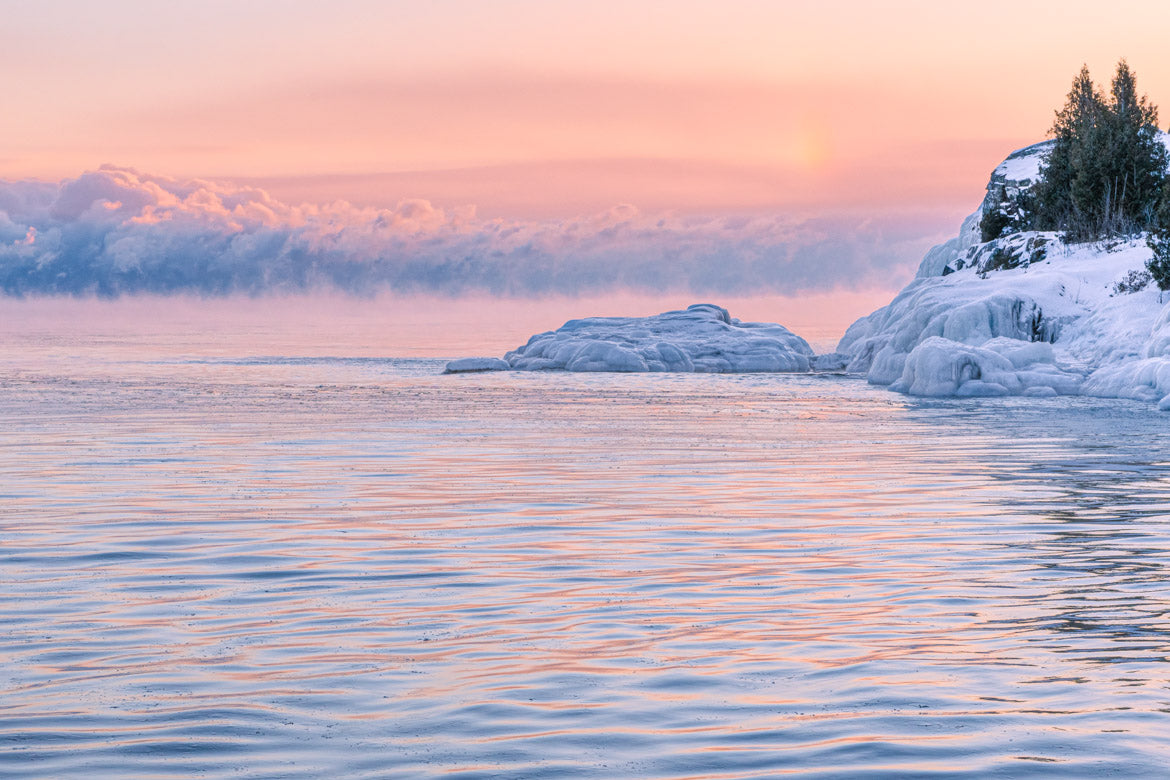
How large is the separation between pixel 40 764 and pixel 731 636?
13.1 ft

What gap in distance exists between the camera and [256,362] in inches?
2269

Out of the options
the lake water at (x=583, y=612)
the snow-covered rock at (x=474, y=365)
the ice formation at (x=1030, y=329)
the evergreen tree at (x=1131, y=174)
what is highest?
the evergreen tree at (x=1131, y=174)

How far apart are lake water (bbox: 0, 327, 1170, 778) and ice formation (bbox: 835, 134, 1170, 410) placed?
15.7 m

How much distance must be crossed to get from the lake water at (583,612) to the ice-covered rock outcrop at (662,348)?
33.6 meters


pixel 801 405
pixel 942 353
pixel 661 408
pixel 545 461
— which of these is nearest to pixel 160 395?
pixel 661 408

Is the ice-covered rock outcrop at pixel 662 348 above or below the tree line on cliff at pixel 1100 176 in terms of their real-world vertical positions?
below

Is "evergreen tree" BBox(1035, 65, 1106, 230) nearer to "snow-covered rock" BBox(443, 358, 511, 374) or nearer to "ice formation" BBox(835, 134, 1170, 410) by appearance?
"ice formation" BBox(835, 134, 1170, 410)

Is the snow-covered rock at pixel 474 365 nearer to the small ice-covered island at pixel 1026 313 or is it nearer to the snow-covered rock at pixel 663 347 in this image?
the small ice-covered island at pixel 1026 313

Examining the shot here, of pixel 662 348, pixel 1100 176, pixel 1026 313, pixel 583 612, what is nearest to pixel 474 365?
pixel 662 348

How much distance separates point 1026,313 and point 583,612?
3630cm

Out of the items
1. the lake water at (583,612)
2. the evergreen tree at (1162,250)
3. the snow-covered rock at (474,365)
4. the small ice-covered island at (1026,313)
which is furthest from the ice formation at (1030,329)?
the lake water at (583,612)

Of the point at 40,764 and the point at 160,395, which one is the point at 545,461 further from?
the point at 160,395

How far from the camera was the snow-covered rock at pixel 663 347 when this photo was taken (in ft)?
180

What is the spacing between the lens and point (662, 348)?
187ft
